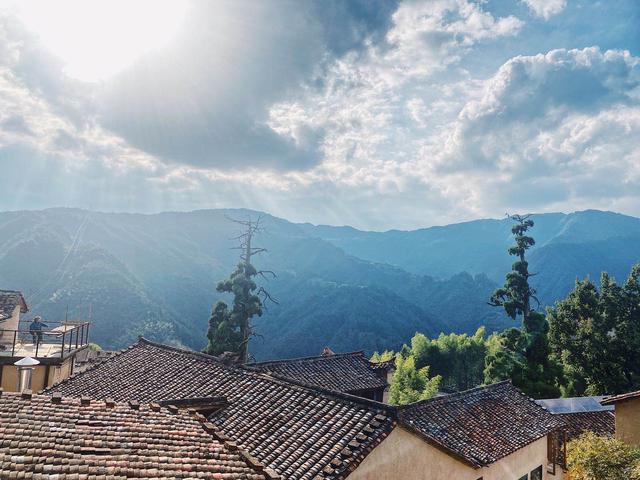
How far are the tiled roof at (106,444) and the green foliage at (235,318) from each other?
25.7m

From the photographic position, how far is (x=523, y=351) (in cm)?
3728

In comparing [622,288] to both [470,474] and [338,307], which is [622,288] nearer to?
[470,474]

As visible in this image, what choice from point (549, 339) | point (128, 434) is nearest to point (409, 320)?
point (549, 339)

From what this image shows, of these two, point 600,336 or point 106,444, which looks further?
point 600,336

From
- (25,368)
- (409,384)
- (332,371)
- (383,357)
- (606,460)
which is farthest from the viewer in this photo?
(383,357)

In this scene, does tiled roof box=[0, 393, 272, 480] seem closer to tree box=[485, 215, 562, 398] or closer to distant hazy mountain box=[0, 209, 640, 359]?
tree box=[485, 215, 562, 398]

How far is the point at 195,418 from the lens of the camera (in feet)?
36.3

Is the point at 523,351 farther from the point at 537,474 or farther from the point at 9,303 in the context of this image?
the point at 9,303

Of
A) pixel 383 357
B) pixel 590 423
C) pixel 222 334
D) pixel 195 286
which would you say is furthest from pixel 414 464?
pixel 195 286

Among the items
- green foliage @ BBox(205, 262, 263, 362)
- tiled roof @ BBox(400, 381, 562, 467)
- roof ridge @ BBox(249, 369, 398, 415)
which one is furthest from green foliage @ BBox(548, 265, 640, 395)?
roof ridge @ BBox(249, 369, 398, 415)

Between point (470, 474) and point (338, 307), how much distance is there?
104 metres

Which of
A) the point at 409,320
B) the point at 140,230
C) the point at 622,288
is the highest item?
the point at 140,230

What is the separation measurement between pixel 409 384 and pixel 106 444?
122ft

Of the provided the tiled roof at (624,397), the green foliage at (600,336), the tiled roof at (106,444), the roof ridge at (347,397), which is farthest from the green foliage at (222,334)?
the green foliage at (600,336)
